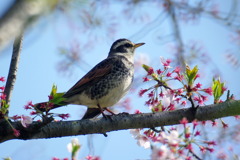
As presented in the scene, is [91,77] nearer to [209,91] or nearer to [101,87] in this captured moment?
[101,87]

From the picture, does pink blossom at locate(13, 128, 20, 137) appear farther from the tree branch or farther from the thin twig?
the tree branch

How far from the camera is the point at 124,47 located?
24.6 ft

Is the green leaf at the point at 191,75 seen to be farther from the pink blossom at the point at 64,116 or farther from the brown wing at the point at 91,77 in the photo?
the brown wing at the point at 91,77

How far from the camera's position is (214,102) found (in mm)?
4152

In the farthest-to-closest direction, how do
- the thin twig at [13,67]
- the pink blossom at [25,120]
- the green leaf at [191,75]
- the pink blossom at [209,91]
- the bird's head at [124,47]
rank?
the bird's head at [124,47] < the thin twig at [13,67] < the pink blossom at [209,91] < the green leaf at [191,75] < the pink blossom at [25,120]


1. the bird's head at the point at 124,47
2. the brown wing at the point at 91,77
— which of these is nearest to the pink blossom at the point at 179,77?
the brown wing at the point at 91,77

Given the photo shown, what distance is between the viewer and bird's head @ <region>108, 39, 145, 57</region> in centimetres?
736

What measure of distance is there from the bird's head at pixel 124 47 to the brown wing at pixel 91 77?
92cm

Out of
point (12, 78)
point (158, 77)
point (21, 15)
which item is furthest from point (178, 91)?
point (21, 15)

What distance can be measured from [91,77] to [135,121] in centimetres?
231

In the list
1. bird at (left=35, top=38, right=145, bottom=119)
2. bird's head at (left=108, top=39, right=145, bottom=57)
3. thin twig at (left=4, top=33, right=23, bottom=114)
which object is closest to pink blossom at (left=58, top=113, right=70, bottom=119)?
thin twig at (left=4, top=33, right=23, bottom=114)

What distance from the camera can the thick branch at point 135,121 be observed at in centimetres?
387

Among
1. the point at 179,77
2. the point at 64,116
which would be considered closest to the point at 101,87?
the point at 64,116

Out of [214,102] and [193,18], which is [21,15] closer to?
[214,102]
